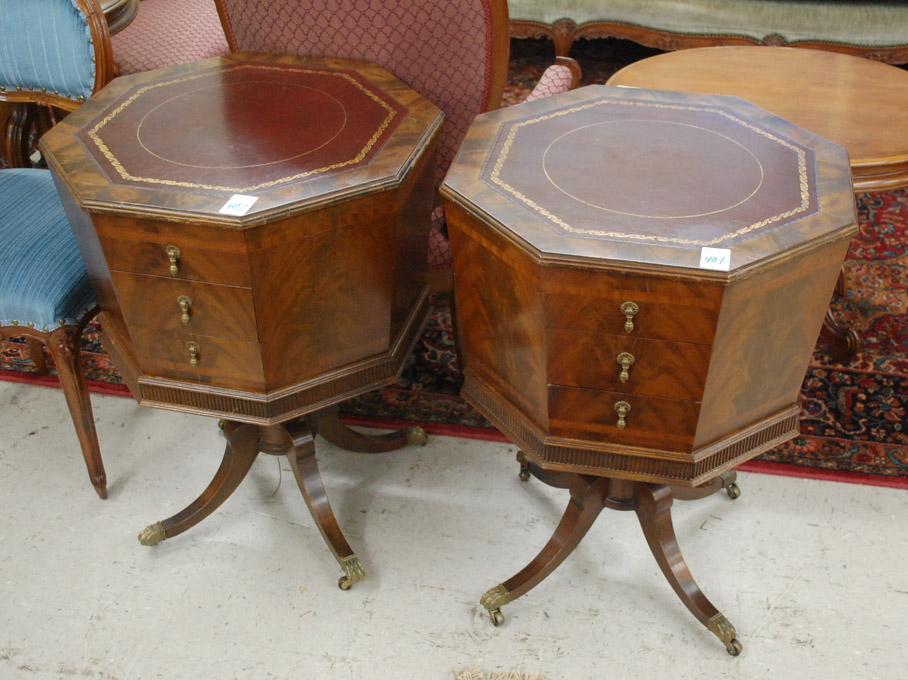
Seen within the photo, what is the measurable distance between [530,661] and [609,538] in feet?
1.25

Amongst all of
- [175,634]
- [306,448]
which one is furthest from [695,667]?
[175,634]

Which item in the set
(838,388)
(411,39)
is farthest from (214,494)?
(838,388)

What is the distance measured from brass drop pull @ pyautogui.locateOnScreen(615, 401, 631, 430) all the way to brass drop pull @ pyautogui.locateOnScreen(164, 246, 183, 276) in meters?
0.77

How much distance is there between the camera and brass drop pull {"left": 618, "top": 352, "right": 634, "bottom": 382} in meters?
1.40

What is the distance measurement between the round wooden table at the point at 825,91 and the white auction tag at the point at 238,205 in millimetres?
1243

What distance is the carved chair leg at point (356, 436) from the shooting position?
2.08 m

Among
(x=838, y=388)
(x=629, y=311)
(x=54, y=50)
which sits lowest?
(x=838, y=388)

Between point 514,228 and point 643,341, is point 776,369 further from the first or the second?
point 514,228

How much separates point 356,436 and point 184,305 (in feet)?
2.45

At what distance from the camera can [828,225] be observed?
4.42ft

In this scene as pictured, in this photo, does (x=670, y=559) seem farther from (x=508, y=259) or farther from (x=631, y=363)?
(x=508, y=259)

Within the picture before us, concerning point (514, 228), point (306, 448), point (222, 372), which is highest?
point (514, 228)

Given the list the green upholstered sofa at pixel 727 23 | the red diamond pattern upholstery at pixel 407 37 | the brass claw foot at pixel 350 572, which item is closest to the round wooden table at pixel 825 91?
the red diamond pattern upholstery at pixel 407 37

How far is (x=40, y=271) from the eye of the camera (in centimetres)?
190
